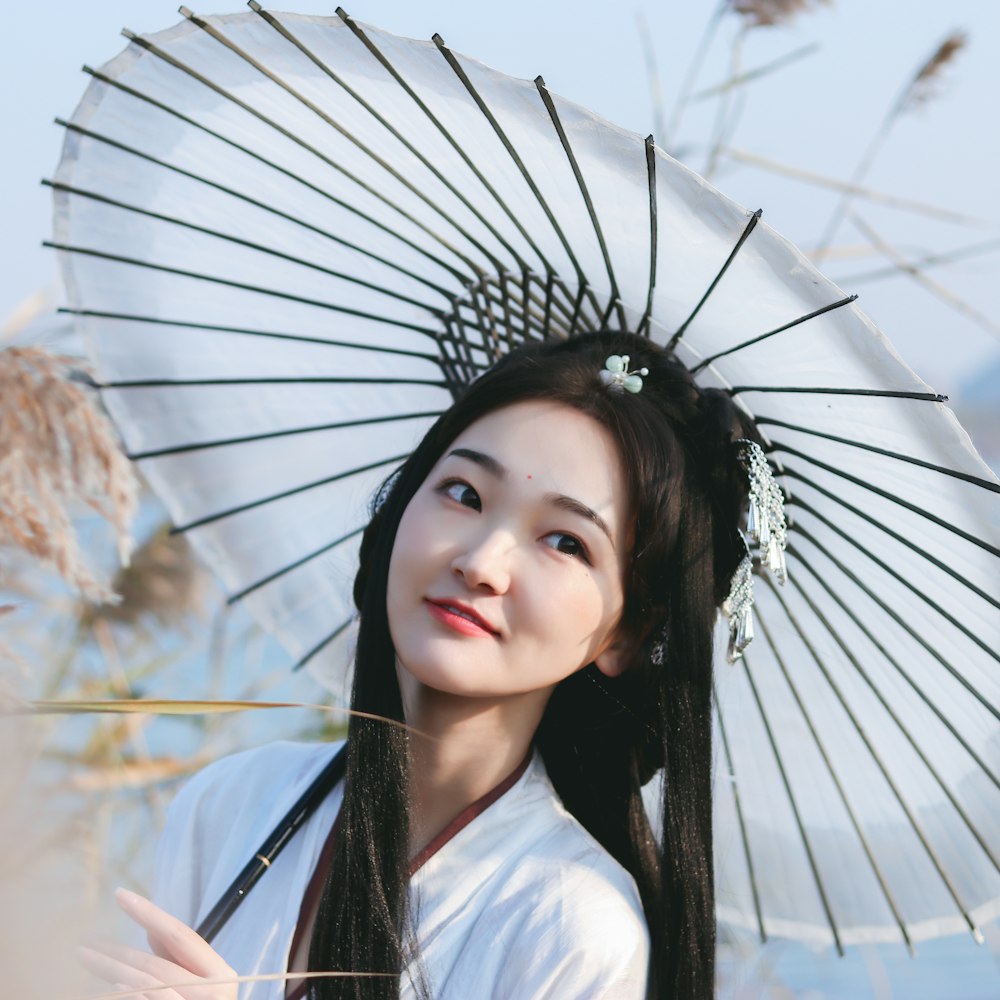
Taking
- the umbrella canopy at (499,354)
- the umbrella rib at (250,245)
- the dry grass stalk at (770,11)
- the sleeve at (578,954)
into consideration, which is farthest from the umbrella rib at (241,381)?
the dry grass stalk at (770,11)

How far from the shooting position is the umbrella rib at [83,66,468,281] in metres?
1.74

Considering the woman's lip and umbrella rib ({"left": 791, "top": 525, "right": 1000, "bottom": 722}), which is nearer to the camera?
the woman's lip

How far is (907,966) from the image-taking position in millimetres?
3281

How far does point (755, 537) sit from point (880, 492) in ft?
0.54

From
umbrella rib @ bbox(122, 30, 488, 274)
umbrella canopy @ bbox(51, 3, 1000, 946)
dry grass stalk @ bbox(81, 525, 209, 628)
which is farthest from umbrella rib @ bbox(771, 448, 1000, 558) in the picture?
dry grass stalk @ bbox(81, 525, 209, 628)

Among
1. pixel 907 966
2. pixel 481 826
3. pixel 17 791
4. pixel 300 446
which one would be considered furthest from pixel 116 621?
pixel 17 791

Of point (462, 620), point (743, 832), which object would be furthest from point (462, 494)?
point (743, 832)

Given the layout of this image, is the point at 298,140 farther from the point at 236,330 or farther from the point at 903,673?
the point at 903,673

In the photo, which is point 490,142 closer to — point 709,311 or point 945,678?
point 709,311

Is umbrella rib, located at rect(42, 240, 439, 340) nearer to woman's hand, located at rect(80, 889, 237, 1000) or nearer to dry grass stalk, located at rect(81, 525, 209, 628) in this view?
woman's hand, located at rect(80, 889, 237, 1000)

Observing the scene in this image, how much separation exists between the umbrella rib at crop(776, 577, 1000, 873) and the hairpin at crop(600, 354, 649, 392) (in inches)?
15.9

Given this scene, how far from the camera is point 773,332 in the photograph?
1.49m

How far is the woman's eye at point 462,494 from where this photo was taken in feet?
5.20

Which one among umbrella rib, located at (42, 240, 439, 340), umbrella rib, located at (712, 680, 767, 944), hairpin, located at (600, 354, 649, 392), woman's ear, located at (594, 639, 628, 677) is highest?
umbrella rib, located at (42, 240, 439, 340)
